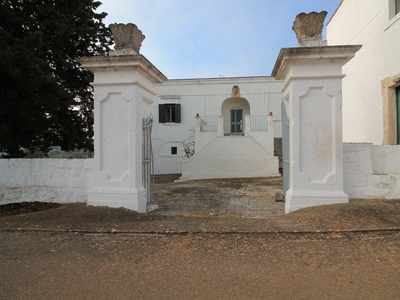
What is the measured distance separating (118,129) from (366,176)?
476 centimetres

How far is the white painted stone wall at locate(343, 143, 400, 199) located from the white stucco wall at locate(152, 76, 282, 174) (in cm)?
1427

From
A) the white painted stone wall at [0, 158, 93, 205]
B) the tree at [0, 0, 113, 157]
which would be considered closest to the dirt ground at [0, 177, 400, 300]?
the white painted stone wall at [0, 158, 93, 205]

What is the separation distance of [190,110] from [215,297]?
1813 centimetres

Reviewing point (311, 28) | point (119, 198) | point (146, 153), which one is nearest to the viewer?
point (311, 28)

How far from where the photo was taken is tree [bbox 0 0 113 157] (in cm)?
692

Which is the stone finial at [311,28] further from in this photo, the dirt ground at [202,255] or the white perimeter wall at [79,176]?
the dirt ground at [202,255]

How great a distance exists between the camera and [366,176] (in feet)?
17.0

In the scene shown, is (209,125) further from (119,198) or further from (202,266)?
(202,266)

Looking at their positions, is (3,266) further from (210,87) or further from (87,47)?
(210,87)

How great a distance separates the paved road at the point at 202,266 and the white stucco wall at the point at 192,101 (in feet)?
52.9

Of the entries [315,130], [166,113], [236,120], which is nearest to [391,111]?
[315,130]

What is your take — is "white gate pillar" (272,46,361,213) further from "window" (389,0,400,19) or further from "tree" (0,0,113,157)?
"tree" (0,0,113,157)

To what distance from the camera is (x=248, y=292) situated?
2.57m

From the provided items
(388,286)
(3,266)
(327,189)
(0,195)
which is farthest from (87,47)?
(388,286)
